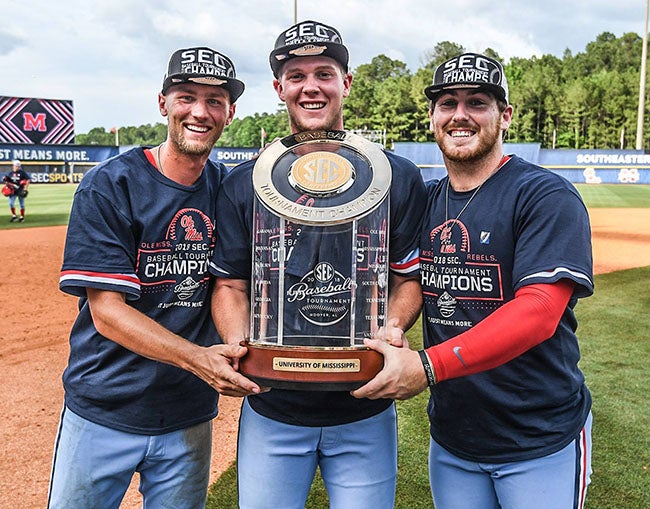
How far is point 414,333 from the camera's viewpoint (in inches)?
303

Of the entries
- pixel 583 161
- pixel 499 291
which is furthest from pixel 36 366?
pixel 583 161

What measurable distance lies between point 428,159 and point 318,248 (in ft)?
89.4

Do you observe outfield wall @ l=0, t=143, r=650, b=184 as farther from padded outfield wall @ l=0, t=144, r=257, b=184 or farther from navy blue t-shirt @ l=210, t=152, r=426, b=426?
navy blue t-shirt @ l=210, t=152, r=426, b=426

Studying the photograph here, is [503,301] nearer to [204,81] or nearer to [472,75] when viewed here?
[472,75]

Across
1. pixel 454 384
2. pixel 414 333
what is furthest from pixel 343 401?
pixel 414 333

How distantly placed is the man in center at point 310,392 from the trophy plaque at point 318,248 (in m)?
0.07

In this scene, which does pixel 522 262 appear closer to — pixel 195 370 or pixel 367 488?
pixel 367 488

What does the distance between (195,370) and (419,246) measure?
1.03 m

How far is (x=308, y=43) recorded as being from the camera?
270 cm

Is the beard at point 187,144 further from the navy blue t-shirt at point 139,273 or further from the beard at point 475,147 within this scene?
the beard at point 475,147

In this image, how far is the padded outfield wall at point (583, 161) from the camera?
29.5m

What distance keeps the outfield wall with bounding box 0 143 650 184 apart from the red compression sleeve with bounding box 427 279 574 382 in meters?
25.6

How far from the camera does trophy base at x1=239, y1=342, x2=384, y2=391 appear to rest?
223 centimetres

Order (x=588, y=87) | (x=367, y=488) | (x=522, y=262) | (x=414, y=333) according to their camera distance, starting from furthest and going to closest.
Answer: (x=588, y=87), (x=414, y=333), (x=367, y=488), (x=522, y=262)
